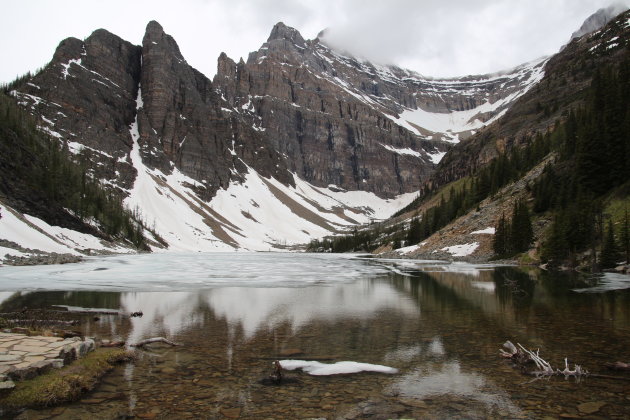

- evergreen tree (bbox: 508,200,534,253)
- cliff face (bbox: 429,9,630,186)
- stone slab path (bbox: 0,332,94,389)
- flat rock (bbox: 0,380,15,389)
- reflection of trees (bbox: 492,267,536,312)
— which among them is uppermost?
cliff face (bbox: 429,9,630,186)

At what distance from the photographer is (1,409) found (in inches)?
296

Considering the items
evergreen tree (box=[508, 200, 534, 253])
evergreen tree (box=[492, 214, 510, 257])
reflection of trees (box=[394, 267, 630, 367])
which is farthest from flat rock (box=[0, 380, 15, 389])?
evergreen tree (box=[492, 214, 510, 257])

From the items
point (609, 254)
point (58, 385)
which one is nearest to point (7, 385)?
point (58, 385)

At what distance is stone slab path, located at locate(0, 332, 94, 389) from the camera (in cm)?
851

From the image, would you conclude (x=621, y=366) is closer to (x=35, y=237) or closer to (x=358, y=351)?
(x=358, y=351)

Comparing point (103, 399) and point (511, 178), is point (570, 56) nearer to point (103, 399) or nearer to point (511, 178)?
point (511, 178)

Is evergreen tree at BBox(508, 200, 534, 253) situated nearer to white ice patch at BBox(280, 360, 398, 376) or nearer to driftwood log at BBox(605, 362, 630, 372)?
driftwood log at BBox(605, 362, 630, 372)

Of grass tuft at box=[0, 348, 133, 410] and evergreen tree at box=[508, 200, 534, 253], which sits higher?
evergreen tree at box=[508, 200, 534, 253]

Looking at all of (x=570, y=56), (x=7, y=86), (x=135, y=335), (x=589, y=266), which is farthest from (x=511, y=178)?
(x=7, y=86)

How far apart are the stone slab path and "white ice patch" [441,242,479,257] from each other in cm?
6746

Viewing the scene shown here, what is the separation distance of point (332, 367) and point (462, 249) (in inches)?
2646

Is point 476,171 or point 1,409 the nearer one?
point 1,409

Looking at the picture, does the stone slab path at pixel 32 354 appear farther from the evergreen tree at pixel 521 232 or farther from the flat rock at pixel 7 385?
the evergreen tree at pixel 521 232

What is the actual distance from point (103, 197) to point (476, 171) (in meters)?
125
